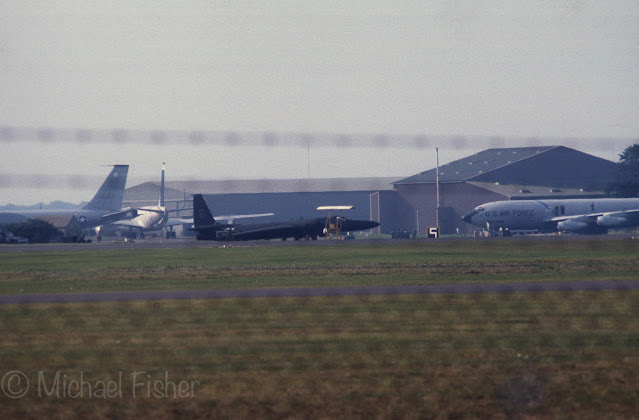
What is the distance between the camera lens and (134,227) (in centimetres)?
9225

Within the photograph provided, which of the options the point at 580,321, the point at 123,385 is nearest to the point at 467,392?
the point at 123,385

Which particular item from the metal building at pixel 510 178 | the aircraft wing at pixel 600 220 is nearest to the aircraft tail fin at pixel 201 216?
the aircraft wing at pixel 600 220

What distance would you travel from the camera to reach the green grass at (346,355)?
1106 centimetres

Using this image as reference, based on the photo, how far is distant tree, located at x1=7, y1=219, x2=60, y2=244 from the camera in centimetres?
7238

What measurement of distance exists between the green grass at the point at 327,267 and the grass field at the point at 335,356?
244 cm

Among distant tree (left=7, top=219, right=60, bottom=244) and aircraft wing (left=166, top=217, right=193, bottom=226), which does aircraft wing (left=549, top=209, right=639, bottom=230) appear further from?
aircraft wing (left=166, top=217, right=193, bottom=226)

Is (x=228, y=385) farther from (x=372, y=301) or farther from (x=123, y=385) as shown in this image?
(x=372, y=301)

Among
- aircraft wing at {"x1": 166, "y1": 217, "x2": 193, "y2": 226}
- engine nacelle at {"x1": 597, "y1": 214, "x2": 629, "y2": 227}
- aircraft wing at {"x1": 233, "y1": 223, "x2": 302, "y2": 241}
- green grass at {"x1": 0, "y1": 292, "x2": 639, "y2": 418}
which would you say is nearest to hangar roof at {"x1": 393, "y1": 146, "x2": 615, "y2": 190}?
green grass at {"x1": 0, "y1": 292, "x2": 639, "y2": 418}

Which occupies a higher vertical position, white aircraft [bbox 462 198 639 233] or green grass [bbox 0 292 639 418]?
white aircraft [bbox 462 198 639 233]

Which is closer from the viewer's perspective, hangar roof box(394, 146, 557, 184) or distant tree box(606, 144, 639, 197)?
distant tree box(606, 144, 639, 197)

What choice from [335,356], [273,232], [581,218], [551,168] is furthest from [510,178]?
[273,232]
